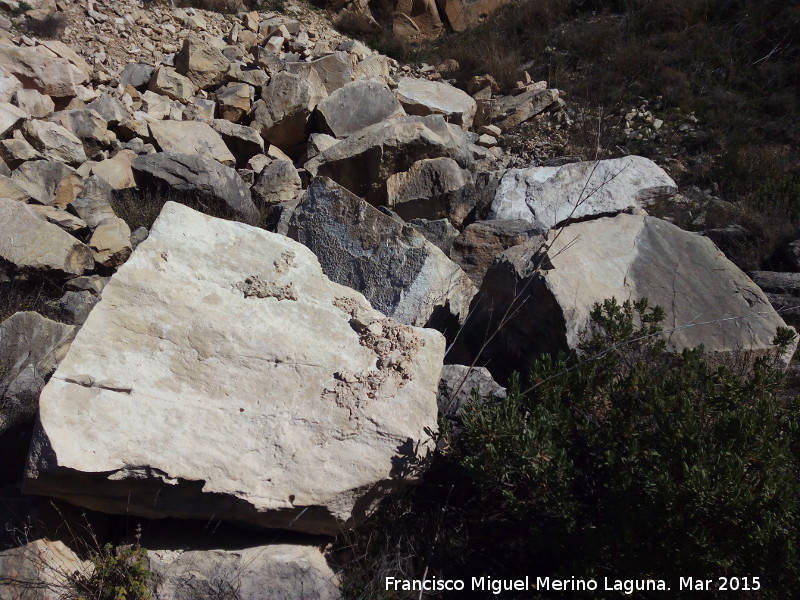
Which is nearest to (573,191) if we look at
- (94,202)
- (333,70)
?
(94,202)

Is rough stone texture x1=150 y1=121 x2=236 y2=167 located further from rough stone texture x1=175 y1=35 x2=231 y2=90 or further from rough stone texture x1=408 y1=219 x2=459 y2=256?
rough stone texture x1=408 y1=219 x2=459 y2=256

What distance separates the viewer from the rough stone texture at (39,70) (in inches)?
259

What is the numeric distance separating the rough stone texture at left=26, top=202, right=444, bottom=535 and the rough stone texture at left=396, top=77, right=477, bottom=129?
5.74 m

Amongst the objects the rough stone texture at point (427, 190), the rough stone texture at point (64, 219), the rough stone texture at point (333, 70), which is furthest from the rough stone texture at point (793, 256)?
the rough stone texture at point (333, 70)

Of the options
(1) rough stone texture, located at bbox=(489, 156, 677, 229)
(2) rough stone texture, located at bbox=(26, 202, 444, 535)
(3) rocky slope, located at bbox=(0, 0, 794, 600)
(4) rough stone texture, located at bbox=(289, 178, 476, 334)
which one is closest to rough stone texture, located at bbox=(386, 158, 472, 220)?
(3) rocky slope, located at bbox=(0, 0, 794, 600)

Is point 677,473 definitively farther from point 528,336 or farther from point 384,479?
point 528,336

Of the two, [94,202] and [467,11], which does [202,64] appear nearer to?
[94,202]

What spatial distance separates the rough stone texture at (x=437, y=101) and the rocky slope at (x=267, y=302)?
5.76 feet

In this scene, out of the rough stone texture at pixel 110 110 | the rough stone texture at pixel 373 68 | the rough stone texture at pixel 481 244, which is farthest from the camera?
the rough stone texture at pixel 373 68

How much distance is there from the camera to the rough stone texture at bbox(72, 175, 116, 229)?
4918mm

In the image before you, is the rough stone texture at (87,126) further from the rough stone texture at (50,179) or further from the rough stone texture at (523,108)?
the rough stone texture at (523,108)

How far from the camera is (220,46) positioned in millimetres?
8828

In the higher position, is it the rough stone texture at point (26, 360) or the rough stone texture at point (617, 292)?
the rough stone texture at point (617, 292)

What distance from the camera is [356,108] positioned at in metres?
7.50
